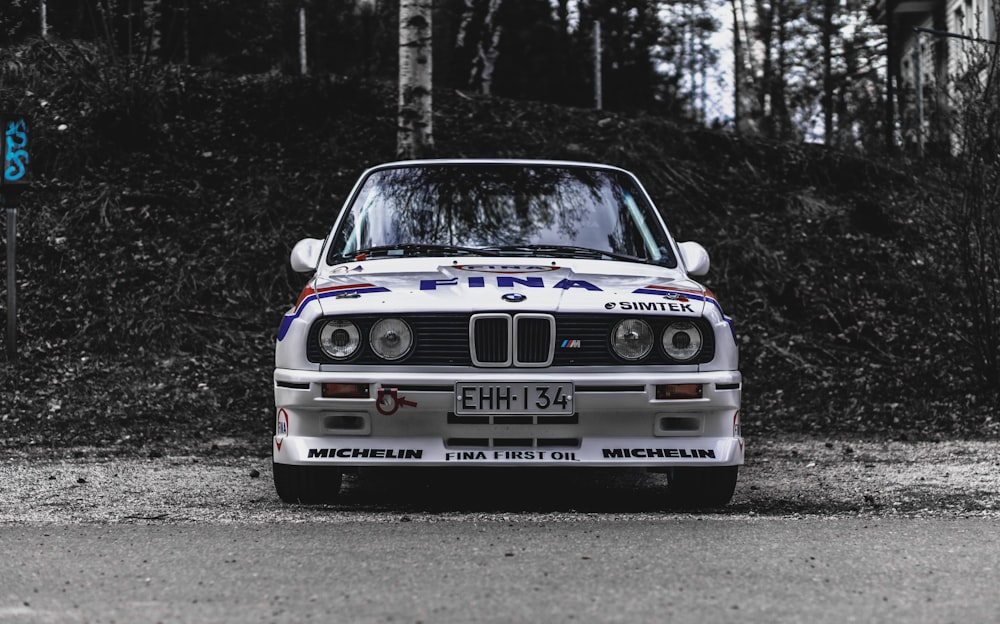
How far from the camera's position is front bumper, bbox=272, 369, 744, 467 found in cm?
599

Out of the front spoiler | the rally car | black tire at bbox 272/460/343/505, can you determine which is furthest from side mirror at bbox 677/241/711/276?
black tire at bbox 272/460/343/505

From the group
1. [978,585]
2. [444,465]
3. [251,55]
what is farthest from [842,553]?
[251,55]

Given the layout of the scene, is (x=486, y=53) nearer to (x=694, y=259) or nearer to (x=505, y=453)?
(x=694, y=259)

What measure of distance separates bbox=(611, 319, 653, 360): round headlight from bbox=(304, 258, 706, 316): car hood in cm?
8

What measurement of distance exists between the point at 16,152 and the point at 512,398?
7371 mm

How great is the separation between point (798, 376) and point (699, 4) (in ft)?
111

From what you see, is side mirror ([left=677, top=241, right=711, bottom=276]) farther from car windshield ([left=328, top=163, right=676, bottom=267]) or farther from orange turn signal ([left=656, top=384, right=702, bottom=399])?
orange turn signal ([left=656, top=384, right=702, bottom=399])

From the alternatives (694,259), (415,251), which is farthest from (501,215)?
(694,259)

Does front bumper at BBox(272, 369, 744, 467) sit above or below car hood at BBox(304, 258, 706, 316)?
below

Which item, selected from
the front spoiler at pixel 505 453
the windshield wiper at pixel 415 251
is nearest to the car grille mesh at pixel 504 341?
the front spoiler at pixel 505 453

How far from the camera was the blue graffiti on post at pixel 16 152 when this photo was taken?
11781 millimetres

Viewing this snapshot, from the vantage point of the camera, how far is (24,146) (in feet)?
39.0

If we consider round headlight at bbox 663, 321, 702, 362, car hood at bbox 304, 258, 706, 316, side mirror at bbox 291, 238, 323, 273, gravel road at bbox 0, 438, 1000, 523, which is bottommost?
gravel road at bbox 0, 438, 1000, 523

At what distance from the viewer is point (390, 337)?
20.1 feet
